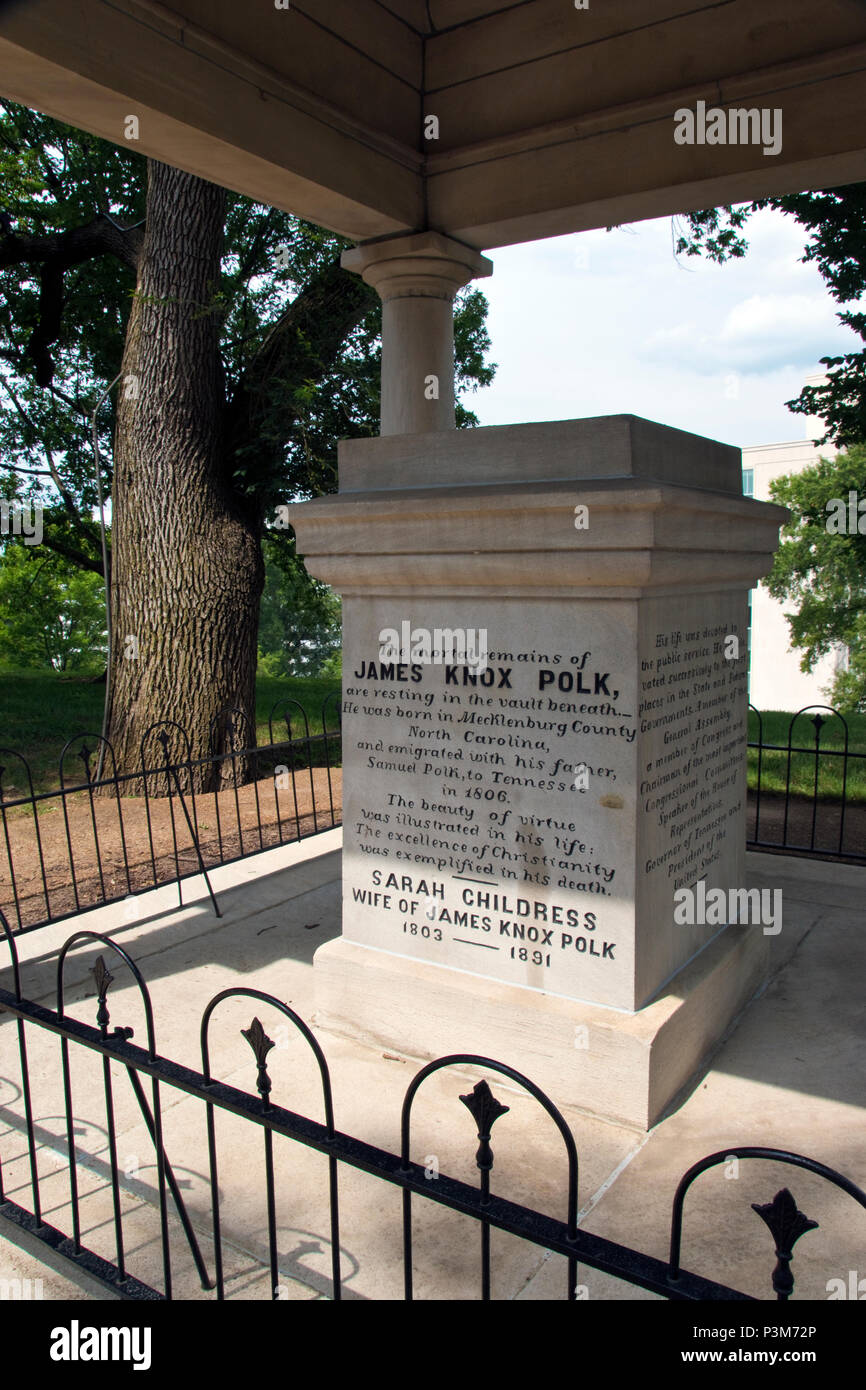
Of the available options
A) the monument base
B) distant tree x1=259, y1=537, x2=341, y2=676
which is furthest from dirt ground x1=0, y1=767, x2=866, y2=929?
distant tree x1=259, y1=537, x2=341, y2=676

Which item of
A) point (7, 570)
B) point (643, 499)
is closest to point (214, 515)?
point (643, 499)

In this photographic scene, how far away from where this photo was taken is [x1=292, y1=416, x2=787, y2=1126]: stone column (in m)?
3.19

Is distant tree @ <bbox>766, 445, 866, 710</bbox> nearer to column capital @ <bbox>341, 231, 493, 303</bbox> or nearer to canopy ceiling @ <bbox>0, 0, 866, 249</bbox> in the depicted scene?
column capital @ <bbox>341, 231, 493, 303</bbox>

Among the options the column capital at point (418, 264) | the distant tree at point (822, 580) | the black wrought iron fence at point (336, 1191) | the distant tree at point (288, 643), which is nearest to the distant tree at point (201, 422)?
the column capital at point (418, 264)

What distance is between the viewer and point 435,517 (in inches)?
131

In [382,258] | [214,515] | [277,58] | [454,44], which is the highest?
[454,44]

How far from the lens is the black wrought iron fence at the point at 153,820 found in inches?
241

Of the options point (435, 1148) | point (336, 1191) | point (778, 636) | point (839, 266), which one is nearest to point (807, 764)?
point (839, 266)

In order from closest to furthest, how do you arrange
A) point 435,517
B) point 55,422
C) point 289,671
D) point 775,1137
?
point 775,1137 → point 435,517 → point 55,422 → point 289,671

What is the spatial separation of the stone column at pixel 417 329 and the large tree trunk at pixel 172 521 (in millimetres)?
4085

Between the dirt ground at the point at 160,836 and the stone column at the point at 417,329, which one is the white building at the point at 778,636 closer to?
the dirt ground at the point at 160,836

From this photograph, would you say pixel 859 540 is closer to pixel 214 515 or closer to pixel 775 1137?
pixel 214 515

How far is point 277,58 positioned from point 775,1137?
4.83 metres

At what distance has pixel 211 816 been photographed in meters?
8.59
